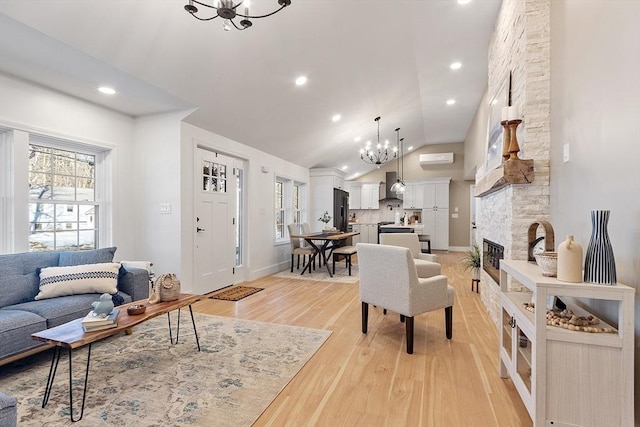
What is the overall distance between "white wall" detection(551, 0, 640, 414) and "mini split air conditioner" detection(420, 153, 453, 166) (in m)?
7.65

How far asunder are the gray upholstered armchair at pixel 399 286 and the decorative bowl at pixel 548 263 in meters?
1.02

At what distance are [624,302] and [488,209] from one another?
268cm

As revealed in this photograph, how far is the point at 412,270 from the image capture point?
103 inches

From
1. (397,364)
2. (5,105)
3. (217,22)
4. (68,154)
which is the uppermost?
(217,22)

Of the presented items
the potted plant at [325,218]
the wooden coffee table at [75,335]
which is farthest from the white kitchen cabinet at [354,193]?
the wooden coffee table at [75,335]

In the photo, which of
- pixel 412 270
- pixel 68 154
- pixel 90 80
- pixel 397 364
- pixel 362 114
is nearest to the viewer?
pixel 397 364

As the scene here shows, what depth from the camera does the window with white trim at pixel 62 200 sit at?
10.9 ft

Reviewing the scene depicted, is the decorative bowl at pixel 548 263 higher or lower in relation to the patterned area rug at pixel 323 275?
higher

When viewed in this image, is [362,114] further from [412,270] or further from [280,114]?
[412,270]

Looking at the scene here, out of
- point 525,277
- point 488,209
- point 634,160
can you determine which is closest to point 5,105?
point 525,277

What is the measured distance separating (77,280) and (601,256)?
12.3 ft

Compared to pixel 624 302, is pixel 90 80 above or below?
above

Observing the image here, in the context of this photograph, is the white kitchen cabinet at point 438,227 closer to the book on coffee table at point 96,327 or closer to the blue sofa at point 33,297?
the blue sofa at point 33,297

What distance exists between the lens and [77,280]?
2.80 metres
